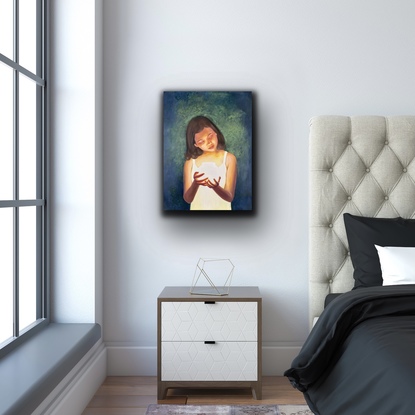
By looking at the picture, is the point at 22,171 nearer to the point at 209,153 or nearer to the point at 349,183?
the point at 209,153

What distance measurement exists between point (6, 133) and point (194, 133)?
3.72 ft

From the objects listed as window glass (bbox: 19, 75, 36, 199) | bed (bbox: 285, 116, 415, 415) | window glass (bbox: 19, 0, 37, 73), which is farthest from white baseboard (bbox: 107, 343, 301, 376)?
window glass (bbox: 19, 0, 37, 73)

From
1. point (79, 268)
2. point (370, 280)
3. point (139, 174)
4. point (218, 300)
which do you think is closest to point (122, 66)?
point (139, 174)

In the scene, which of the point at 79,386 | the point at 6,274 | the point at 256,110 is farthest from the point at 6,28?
the point at 79,386

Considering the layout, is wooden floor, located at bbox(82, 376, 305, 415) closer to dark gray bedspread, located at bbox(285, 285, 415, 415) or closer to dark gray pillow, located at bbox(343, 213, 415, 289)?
dark gray bedspread, located at bbox(285, 285, 415, 415)

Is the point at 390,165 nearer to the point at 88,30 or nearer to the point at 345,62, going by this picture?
the point at 345,62

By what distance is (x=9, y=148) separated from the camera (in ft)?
8.80

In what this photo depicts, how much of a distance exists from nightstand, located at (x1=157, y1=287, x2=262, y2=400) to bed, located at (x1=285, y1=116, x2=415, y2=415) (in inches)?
15.3

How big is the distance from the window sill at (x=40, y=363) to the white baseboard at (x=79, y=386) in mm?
115

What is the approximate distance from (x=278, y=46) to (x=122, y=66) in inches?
37.4

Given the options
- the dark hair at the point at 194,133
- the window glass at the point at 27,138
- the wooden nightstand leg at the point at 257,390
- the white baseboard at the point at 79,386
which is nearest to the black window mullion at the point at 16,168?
the window glass at the point at 27,138

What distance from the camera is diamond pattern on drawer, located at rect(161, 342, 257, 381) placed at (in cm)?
305

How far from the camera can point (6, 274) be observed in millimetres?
2627

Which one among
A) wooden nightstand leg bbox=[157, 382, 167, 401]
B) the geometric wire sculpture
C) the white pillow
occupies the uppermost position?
the white pillow
